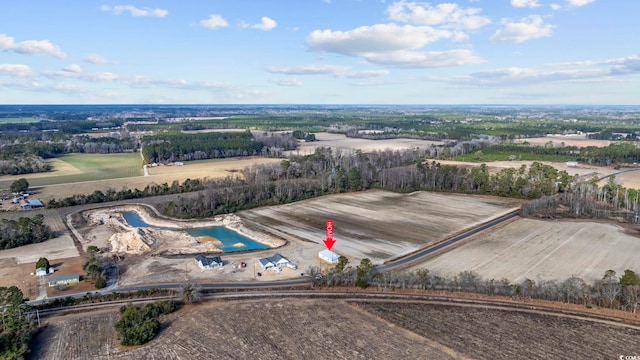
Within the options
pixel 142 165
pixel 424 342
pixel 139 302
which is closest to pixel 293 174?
pixel 142 165

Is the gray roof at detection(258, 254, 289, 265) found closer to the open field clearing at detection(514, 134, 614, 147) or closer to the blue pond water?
the blue pond water

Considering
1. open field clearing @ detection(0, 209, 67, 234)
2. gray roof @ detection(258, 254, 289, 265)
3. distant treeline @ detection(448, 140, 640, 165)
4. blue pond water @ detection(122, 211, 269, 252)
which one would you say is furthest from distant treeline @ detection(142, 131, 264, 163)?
gray roof @ detection(258, 254, 289, 265)

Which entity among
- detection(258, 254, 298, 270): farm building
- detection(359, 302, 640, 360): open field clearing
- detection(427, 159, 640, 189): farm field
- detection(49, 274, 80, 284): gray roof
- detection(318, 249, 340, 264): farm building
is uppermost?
detection(427, 159, 640, 189): farm field

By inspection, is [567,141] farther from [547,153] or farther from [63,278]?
[63,278]

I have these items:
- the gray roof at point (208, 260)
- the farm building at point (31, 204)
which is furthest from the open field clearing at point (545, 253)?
the farm building at point (31, 204)

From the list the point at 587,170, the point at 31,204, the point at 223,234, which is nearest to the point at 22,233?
the point at 31,204

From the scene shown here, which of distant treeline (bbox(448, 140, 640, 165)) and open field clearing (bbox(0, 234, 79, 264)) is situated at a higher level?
distant treeline (bbox(448, 140, 640, 165))

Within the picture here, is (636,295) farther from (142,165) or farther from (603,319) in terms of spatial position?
(142,165)
